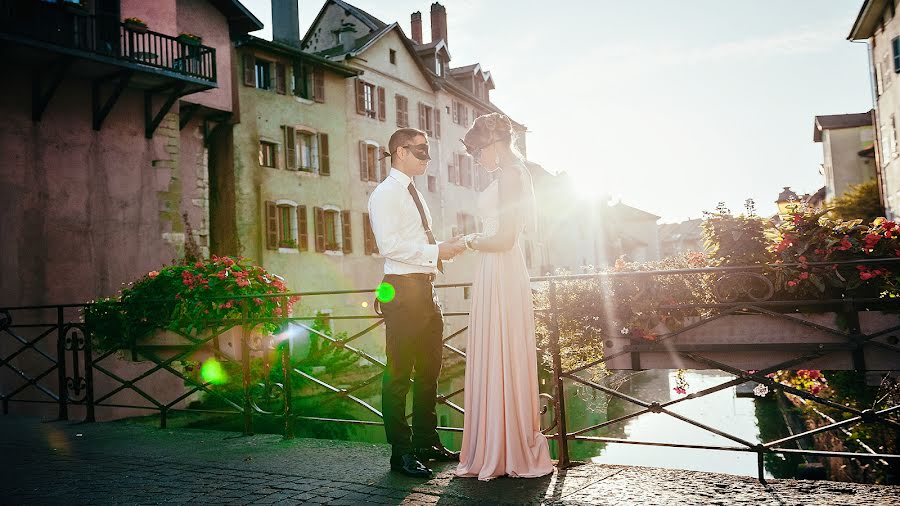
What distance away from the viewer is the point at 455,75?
37375mm

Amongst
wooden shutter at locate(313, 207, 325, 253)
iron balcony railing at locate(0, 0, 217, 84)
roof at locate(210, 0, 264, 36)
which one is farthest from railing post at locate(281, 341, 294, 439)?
wooden shutter at locate(313, 207, 325, 253)

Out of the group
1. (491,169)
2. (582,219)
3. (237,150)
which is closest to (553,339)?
(491,169)

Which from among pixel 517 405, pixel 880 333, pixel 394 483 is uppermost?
pixel 880 333

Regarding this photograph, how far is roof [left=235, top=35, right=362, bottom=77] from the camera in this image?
72.5 ft

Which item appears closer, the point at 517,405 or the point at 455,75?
the point at 517,405

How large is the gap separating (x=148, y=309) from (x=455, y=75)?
3179 cm

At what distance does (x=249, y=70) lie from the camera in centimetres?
2278

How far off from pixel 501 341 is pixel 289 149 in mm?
20850

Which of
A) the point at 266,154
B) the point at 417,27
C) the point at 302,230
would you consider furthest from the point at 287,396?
the point at 417,27

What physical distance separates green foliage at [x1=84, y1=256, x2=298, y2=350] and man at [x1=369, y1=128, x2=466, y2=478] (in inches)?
89.0

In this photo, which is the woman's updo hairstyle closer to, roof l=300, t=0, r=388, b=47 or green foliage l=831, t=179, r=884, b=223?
green foliage l=831, t=179, r=884, b=223

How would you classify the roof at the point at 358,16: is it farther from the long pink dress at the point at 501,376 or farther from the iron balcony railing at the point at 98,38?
the long pink dress at the point at 501,376

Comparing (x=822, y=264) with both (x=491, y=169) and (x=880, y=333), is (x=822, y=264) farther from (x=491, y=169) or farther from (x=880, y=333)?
(x=491, y=169)

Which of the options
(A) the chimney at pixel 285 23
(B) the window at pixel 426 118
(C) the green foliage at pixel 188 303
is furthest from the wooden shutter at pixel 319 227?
(C) the green foliage at pixel 188 303
